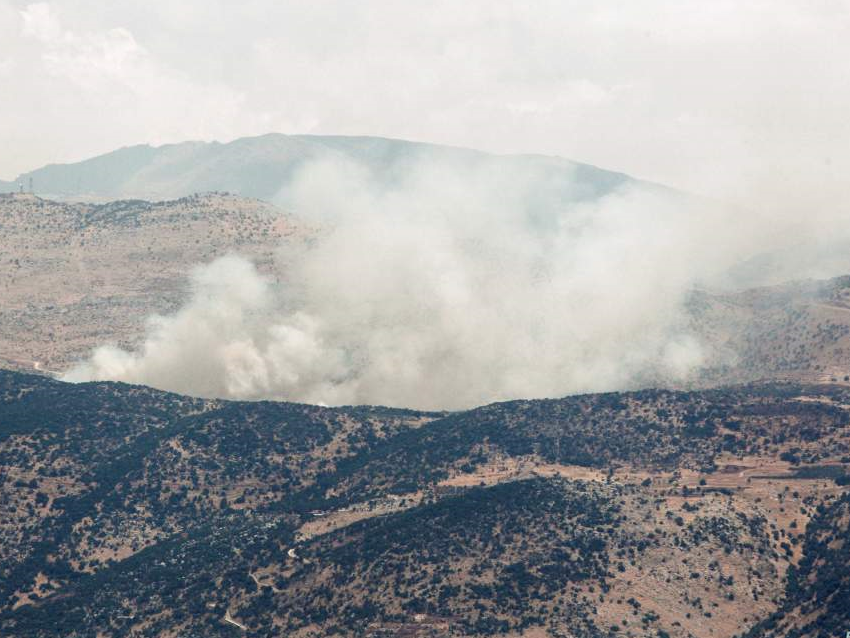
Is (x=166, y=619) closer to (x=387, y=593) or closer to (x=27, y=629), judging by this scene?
(x=27, y=629)

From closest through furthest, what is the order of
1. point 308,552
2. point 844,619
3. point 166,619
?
point 844,619 < point 166,619 < point 308,552

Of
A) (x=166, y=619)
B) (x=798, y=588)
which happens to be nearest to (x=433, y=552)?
(x=166, y=619)

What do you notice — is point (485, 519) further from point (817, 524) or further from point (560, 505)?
point (817, 524)

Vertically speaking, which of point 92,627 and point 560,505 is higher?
point 560,505

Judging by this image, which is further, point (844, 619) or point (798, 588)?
point (798, 588)

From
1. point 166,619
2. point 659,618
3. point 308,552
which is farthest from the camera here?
point 308,552

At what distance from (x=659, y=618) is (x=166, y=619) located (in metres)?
70.5

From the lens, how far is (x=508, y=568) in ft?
600

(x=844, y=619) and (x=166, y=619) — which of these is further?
(x=166, y=619)

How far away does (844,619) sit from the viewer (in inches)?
6029

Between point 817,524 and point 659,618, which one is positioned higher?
point 817,524

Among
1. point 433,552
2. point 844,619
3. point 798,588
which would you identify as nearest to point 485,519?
point 433,552

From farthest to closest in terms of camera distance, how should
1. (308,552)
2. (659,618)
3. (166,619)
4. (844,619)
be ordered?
(308,552), (166,619), (659,618), (844,619)

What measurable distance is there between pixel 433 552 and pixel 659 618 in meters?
34.7
